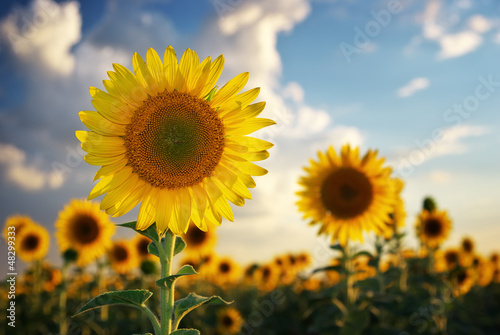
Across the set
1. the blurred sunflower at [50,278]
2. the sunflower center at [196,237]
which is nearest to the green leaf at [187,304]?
the sunflower center at [196,237]

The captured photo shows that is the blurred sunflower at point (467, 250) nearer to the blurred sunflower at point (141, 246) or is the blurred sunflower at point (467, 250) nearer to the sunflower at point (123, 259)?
the blurred sunflower at point (141, 246)

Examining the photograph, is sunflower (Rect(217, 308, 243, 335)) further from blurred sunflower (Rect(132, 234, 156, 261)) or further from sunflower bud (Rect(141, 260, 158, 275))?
blurred sunflower (Rect(132, 234, 156, 261))

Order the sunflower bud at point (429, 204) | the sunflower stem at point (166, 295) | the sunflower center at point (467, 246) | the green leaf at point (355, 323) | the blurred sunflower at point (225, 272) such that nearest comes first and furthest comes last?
the sunflower stem at point (166, 295) < the green leaf at point (355, 323) < the sunflower bud at point (429, 204) < the blurred sunflower at point (225, 272) < the sunflower center at point (467, 246)

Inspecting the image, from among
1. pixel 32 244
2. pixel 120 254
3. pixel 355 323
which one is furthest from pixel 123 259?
pixel 355 323

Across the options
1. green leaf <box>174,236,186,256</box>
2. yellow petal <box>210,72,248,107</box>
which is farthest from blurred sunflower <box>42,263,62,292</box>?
yellow petal <box>210,72,248,107</box>

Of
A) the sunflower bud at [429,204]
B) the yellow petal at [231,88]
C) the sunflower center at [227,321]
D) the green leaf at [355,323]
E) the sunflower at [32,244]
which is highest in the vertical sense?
the sunflower at [32,244]

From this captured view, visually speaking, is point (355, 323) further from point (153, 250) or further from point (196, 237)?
point (196, 237)
